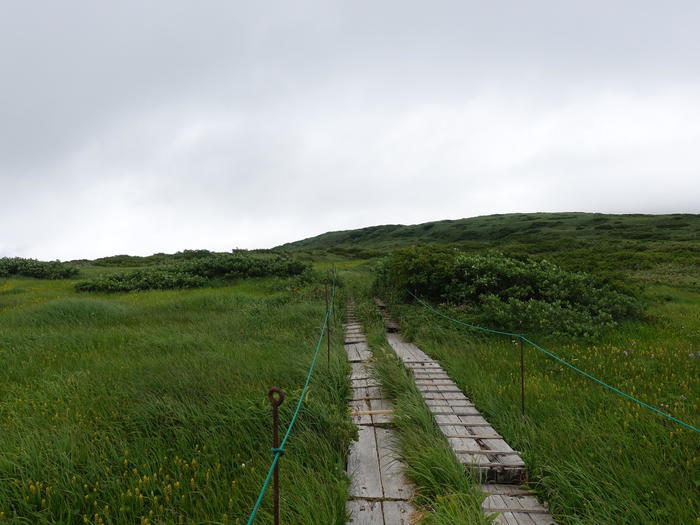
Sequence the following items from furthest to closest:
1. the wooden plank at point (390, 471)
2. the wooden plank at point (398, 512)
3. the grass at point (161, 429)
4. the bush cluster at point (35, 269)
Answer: the bush cluster at point (35, 269) → the wooden plank at point (390, 471) → the grass at point (161, 429) → the wooden plank at point (398, 512)

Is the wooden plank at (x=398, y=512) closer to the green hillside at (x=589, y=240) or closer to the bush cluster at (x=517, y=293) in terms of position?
the bush cluster at (x=517, y=293)

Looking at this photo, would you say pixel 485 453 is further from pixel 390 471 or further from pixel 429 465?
pixel 390 471

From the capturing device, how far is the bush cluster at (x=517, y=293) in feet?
28.1

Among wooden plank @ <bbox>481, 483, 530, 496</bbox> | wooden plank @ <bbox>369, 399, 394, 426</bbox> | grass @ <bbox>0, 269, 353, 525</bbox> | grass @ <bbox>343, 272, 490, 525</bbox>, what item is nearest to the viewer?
grass @ <bbox>343, 272, 490, 525</bbox>

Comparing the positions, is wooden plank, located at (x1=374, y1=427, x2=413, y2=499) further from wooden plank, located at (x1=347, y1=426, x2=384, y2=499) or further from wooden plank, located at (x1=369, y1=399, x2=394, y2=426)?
wooden plank, located at (x1=369, y1=399, x2=394, y2=426)

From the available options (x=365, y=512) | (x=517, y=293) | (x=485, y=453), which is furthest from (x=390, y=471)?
(x=517, y=293)

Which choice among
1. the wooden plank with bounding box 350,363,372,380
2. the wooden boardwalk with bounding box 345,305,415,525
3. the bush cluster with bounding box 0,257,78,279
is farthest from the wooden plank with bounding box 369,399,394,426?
the bush cluster with bounding box 0,257,78,279

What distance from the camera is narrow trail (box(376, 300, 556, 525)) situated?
3.04 meters

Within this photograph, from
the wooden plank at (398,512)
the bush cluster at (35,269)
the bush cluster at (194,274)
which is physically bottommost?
the wooden plank at (398,512)

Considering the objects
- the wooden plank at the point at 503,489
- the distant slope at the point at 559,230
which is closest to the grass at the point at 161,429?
the wooden plank at the point at 503,489

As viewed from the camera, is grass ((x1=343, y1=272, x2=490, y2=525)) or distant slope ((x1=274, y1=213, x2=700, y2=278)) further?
distant slope ((x1=274, y1=213, x2=700, y2=278))

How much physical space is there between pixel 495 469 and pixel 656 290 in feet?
57.8

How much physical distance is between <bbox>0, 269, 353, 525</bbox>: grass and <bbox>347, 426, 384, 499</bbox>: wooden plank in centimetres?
16

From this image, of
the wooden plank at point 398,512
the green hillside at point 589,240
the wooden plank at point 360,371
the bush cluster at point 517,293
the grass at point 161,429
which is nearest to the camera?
the wooden plank at point 398,512
